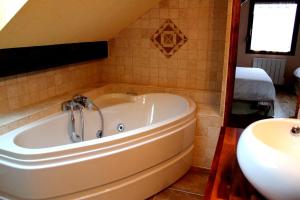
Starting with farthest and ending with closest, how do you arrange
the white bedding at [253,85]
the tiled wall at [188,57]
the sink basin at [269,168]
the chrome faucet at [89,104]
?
the tiled wall at [188,57] < the chrome faucet at [89,104] < the white bedding at [253,85] < the sink basin at [269,168]

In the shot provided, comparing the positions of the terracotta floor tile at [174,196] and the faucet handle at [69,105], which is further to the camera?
the faucet handle at [69,105]

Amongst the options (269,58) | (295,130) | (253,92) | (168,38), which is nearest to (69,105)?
(168,38)

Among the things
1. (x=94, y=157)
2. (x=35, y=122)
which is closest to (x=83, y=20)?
(x=35, y=122)

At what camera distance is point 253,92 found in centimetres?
214

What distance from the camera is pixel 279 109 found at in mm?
1905

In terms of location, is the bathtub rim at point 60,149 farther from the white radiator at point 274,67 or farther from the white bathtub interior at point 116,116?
the white radiator at point 274,67

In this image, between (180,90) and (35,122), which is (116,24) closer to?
(180,90)

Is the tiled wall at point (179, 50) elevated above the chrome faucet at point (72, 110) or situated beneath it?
elevated above

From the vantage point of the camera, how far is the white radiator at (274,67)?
1870 millimetres

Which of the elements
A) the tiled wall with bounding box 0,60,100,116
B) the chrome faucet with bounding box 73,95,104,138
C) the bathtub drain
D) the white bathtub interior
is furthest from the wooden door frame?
the tiled wall with bounding box 0,60,100,116

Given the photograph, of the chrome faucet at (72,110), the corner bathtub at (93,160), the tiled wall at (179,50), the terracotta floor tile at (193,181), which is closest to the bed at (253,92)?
the corner bathtub at (93,160)

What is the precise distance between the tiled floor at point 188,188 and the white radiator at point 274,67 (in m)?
1.16

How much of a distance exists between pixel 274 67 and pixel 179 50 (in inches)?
49.2

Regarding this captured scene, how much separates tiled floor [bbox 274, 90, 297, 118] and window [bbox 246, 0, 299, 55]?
32cm
